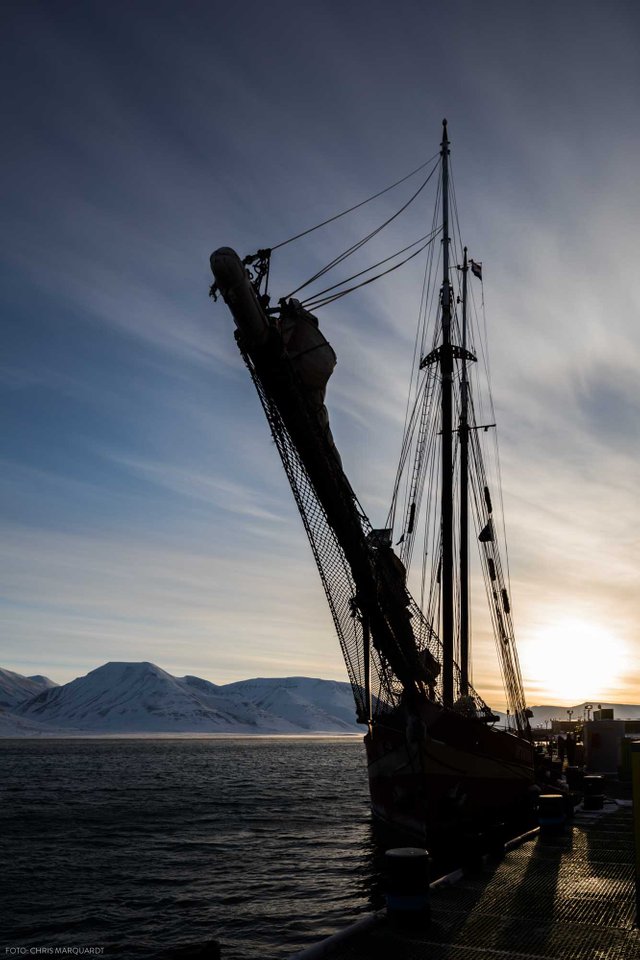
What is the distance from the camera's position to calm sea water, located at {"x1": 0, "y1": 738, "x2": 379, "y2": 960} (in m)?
18.5

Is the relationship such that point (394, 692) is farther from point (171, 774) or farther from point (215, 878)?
point (171, 774)

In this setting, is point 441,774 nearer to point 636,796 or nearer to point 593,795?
point 593,795

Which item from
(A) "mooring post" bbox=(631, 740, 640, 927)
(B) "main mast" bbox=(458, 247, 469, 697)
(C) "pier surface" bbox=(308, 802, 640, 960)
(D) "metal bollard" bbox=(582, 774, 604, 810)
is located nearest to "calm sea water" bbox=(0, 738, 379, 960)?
(C) "pier surface" bbox=(308, 802, 640, 960)

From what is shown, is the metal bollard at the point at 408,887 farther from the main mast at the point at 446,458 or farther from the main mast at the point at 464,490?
the main mast at the point at 464,490

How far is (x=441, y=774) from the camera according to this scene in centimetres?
2411

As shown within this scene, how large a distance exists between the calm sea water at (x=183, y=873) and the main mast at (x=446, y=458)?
26.9ft

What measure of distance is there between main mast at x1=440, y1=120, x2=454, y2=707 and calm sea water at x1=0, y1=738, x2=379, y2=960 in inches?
323

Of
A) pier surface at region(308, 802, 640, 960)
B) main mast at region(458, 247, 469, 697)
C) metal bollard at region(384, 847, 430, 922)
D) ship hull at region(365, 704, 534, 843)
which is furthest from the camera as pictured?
main mast at region(458, 247, 469, 697)

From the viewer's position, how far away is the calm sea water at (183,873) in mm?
18531

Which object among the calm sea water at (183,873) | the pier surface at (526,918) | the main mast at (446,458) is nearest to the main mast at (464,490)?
the main mast at (446,458)

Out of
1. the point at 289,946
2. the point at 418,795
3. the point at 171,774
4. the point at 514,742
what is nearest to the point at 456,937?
the point at 289,946

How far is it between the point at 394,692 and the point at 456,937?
1595 centimetres

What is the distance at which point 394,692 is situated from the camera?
26328mm

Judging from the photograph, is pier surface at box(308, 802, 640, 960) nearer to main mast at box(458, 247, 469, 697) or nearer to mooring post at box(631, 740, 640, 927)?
mooring post at box(631, 740, 640, 927)
